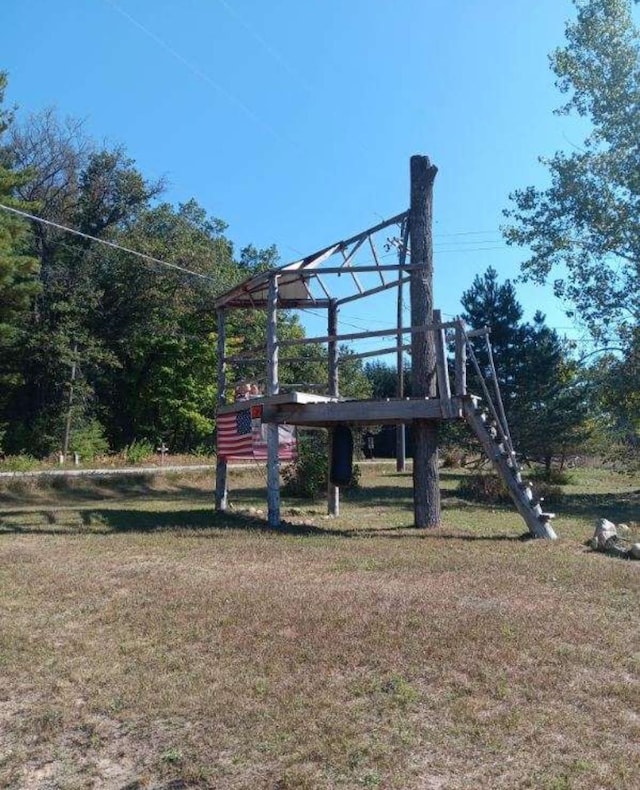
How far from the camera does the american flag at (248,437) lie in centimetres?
1210

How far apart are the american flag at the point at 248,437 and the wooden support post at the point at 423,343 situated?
244cm

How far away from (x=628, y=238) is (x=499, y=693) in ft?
58.0

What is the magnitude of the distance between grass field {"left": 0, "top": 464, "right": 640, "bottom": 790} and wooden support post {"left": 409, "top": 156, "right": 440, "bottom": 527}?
2058mm

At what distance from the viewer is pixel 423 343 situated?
37.0ft

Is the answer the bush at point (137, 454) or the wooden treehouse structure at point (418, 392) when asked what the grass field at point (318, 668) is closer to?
the wooden treehouse structure at point (418, 392)

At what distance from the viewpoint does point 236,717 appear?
4.27 metres

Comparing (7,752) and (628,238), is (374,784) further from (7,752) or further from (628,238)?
(628,238)

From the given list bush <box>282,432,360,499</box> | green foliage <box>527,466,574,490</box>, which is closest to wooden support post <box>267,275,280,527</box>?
bush <box>282,432,360,499</box>

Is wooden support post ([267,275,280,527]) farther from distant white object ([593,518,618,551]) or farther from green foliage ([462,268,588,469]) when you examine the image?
green foliage ([462,268,588,469])

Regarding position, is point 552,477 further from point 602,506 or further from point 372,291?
point 372,291

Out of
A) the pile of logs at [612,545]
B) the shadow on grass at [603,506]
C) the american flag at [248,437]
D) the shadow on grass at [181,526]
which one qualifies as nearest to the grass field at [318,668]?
the pile of logs at [612,545]

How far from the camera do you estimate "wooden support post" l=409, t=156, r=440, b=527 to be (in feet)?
36.7

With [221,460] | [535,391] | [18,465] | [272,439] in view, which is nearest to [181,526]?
[272,439]

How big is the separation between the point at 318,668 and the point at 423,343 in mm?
7050
